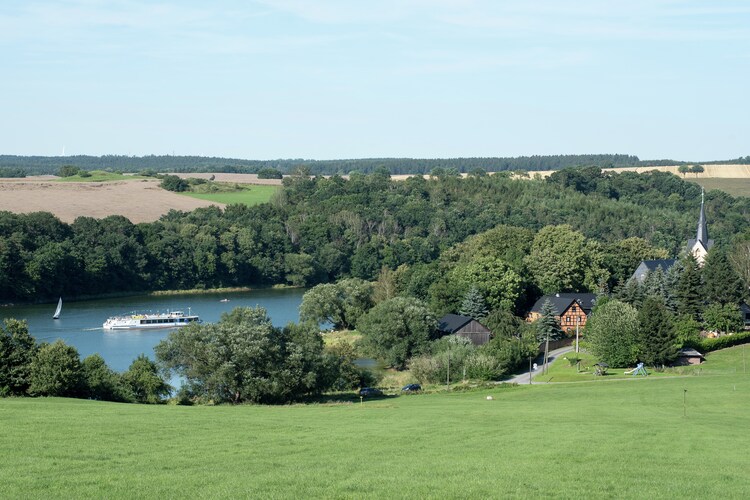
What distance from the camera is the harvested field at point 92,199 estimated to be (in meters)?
114

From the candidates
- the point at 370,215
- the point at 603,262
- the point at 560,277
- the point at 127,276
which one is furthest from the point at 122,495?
the point at 370,215

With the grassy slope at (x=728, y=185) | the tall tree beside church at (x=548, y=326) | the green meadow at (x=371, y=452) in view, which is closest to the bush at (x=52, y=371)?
the green meadow at (x=371, y=452)

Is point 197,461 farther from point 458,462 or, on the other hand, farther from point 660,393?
point 660,393

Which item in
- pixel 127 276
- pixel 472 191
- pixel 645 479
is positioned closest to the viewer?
pixel 645 479

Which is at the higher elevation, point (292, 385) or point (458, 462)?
point (458, 462)

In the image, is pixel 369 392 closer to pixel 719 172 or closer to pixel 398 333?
pixel 398 333

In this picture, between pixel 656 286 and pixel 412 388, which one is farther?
pixel 656 286

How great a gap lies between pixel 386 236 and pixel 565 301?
5561 centimetres

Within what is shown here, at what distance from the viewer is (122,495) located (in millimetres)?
14930

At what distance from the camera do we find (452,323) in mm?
62094

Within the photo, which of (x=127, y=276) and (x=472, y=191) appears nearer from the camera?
(x=127, y=276)

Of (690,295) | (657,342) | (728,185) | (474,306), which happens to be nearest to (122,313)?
(474,306)

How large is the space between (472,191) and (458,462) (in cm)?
12730

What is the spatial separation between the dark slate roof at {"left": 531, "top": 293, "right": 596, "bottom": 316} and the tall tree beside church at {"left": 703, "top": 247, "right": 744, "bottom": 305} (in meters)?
8.65
